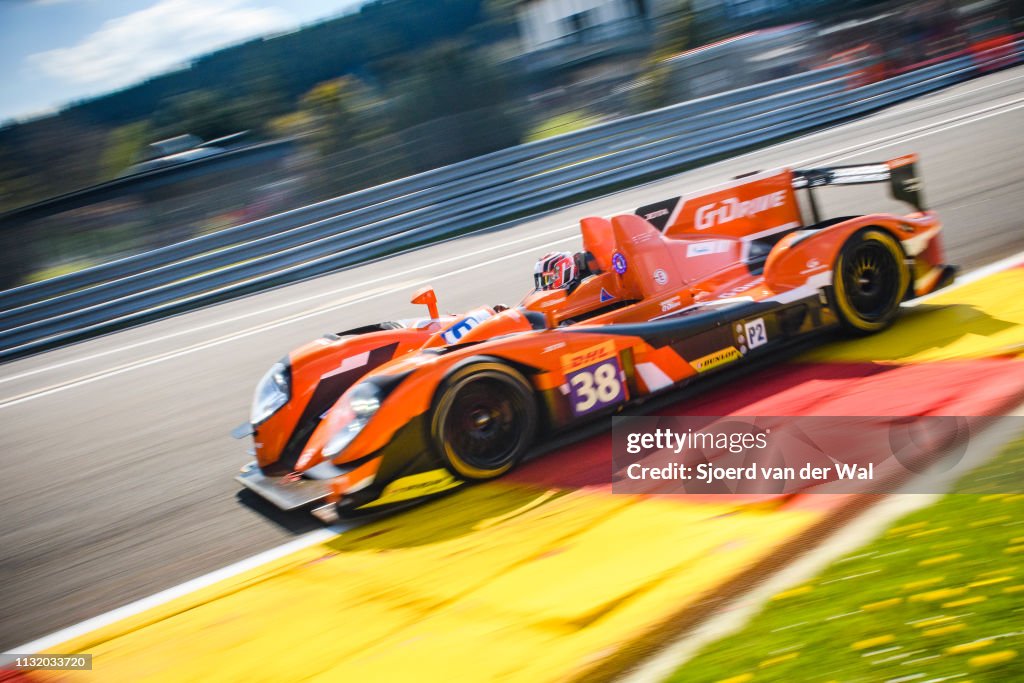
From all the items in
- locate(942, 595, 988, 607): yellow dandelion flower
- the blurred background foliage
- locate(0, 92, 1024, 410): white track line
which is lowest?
locate(942, 595, 988, 607): yellow dandelion flower

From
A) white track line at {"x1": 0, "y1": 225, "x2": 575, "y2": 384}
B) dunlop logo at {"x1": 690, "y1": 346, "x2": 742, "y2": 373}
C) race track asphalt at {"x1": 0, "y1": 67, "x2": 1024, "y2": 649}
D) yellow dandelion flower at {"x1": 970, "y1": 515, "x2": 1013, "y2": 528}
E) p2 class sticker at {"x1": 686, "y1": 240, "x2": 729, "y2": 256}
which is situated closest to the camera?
yellow dandelion flower at {"x1": 970, "y1": 515, "x2": 1013, "y2": 528}

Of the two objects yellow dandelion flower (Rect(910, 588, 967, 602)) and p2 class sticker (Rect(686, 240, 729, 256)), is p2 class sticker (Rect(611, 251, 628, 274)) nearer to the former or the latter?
p2 class sticker (Rect(686, 240, 729, 256))

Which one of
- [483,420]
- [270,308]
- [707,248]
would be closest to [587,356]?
[483,420]

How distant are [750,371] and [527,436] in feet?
5.23

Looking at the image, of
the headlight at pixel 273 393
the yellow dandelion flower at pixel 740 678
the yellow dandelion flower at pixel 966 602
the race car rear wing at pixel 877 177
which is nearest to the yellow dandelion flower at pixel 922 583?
the yellow dandelion flower at pixel 966 602

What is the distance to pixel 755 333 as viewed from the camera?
506 cm

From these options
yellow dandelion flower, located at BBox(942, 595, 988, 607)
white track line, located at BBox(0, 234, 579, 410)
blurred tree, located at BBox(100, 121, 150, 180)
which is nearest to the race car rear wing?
yellow dandelion flower, located at BBox(942, 595, 988, 607)

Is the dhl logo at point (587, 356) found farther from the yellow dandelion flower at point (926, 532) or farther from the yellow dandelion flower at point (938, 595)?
the yellow dandelion flower at point (938, 595)

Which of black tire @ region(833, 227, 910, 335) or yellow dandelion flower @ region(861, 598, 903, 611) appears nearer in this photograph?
yellow dandelion flower @ region(861, 598, 903, 611)

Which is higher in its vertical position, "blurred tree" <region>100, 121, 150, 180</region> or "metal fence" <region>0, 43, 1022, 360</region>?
"blurred tree" <region>100, 121, 150, 180</region>

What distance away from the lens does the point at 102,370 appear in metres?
9.01

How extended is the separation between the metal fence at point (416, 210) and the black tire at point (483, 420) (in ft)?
24.9

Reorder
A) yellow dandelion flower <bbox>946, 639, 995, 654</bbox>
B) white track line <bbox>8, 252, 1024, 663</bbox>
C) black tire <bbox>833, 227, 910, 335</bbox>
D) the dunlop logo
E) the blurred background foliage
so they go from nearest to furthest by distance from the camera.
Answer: yellow dandelion flower <bbox>946, 639, 995, 654</bbox>, white track line <bbox>8, 252, 1024, 663</bbox>, the dunlop logo, black tire <bbox>833, 227, 910, 335</bbox>, the blurred background foliage

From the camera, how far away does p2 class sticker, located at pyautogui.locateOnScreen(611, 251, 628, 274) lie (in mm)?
5305
